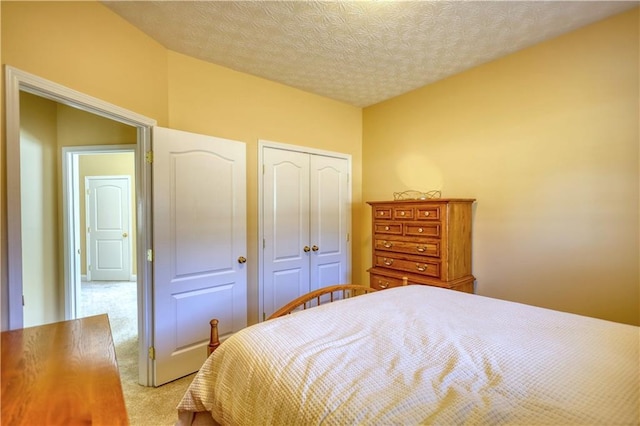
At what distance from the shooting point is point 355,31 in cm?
214

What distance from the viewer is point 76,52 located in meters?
1.71

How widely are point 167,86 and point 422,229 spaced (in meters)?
2.45

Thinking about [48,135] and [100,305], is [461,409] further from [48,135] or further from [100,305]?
[100,305]

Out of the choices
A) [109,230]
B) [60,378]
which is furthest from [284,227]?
[109,230]

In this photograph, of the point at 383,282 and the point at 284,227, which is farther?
the point at 284,227

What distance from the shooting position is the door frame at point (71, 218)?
9.25 feet

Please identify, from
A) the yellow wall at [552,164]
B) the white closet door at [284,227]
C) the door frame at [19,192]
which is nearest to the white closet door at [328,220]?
the white closet door at [284,227]

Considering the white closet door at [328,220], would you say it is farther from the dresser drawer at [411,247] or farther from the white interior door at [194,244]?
the white interior door at [194,244]

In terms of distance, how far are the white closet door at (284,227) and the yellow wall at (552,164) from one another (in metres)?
1.37

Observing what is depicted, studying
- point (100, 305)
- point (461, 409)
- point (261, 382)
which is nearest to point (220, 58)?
point (261, 382)

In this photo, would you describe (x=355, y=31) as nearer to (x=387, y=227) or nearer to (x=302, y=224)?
(x=387, y=227)

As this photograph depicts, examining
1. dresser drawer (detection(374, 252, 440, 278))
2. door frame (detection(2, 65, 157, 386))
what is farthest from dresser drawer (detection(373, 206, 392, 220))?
door frame (detection(2, 65, 157, 386))

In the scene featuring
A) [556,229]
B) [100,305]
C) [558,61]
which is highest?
[558,61]

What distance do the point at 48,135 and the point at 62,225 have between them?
2.81 ft
